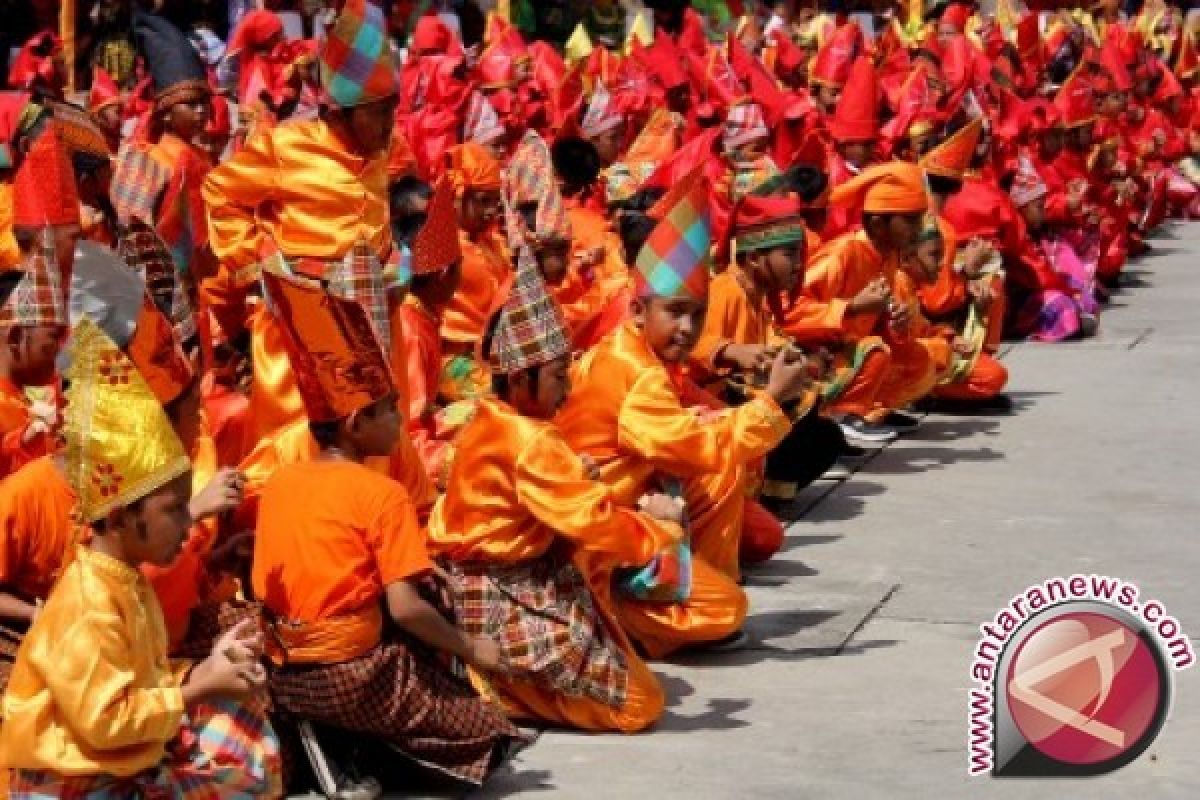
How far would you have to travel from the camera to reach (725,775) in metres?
5.64

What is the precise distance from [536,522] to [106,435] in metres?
1.65

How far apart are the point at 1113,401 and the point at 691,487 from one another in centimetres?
396

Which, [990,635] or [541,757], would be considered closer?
[541,757]

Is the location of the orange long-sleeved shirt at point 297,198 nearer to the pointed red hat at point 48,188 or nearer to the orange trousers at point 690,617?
the pointed red hat at point 48,188

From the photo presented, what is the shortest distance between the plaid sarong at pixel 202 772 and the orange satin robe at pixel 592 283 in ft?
8.85

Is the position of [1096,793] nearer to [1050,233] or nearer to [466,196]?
[466,196]

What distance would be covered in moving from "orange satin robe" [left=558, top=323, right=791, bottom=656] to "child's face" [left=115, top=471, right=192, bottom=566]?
6.68 ft

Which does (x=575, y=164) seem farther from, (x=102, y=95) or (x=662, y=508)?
(x=662, y=508)

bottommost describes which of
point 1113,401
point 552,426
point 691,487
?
point 1113,401

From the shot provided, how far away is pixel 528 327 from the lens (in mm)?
5723

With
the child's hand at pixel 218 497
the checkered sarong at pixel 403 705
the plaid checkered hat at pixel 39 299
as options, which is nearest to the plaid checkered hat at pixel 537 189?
the plaid checkered hat at pixel 39 299

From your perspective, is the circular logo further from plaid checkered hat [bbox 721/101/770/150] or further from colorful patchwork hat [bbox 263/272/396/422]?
plaid checkered hat [bbox 721/101/770/150]

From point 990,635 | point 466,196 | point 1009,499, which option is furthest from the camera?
point 466,196

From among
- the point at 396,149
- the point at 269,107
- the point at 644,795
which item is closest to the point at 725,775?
the point at 644,795
